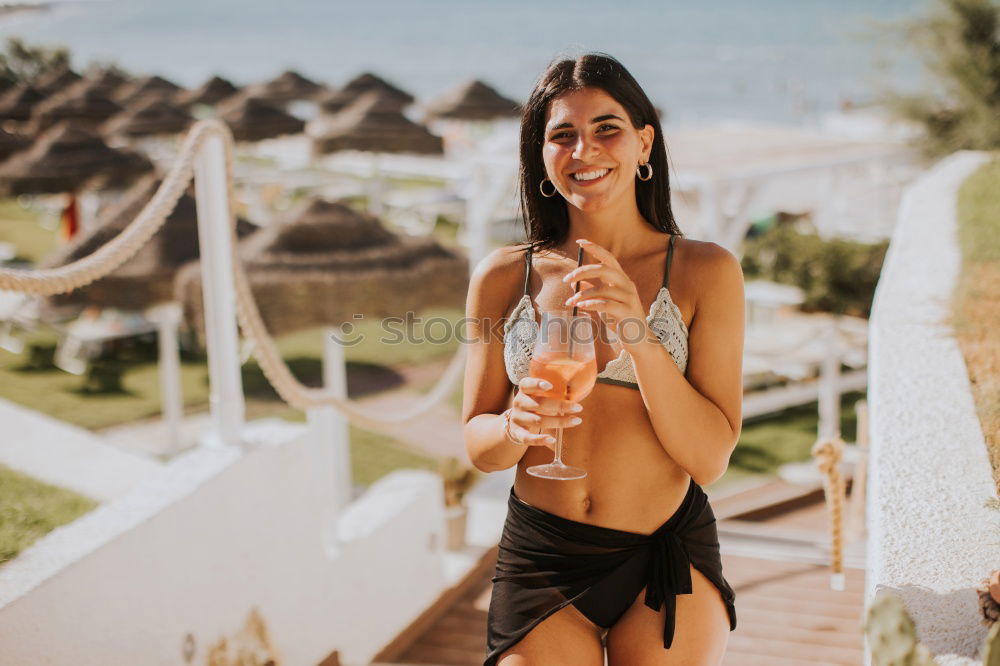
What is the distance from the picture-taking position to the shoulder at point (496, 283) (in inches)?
86.4

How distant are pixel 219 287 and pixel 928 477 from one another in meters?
2.30

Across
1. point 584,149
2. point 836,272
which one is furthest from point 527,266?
point 836,272

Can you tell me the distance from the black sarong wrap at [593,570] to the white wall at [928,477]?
386 mm

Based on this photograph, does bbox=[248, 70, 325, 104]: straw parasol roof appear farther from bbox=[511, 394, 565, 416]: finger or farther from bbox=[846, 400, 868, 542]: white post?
bbox=[511, 394, 565, 416]: finger

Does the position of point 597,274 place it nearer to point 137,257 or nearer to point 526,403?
point 526,403

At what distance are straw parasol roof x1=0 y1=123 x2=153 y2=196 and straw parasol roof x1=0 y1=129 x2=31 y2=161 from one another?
84 mm

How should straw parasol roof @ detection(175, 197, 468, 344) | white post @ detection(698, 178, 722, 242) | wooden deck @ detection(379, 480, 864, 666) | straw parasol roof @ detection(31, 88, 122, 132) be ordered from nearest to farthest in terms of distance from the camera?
wooden deck @ detection(379, 480, 864, 666), straw parasol roof @ detection(175, 197, 468, 344), white post @ detection(698, 178, 722, 242), straw parasol roof @ detection(31, 88, 122, 132)

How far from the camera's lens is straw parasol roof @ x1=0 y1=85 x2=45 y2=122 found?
38.8 ft

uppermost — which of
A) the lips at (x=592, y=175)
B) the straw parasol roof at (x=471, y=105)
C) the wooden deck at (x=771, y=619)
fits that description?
the straw parasol roof at (x=471, y=105)

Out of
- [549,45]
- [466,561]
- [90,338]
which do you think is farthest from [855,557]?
[549,45]

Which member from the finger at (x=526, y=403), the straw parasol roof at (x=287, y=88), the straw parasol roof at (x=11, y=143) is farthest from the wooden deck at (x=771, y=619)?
the straw parasol roof at (x=287, y=88)

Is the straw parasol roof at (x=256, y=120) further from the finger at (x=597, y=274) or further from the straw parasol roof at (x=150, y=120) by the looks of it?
the finger at (x=597, y=274)

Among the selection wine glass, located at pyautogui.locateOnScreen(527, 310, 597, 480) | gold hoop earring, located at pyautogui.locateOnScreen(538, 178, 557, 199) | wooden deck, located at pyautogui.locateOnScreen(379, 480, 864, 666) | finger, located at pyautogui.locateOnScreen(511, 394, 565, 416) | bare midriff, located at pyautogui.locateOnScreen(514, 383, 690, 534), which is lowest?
wooden deck, located at pyautogui.locateOnScreen(379, 480, 864, 666)

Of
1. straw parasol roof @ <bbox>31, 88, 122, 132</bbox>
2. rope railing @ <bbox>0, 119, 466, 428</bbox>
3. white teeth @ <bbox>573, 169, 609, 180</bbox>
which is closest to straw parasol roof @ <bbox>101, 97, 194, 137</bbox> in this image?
straw parasol roof @ <bbox>31, 88, 122, 132</bbox>
